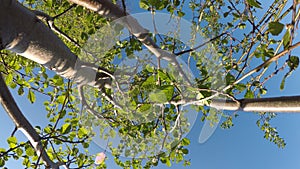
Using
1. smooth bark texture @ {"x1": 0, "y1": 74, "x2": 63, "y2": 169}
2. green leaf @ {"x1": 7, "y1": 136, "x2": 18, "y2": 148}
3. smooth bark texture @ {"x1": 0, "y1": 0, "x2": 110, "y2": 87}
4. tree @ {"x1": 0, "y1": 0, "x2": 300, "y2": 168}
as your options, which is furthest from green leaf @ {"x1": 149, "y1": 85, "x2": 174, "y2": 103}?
green leaf @ {"x1": 7, "y1": 136, "x2": 18, "y2": 148}

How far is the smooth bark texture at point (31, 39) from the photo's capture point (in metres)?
0.90

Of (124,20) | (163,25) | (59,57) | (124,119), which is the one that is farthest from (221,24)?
(59,57)

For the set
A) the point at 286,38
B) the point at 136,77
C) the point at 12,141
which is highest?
the point at 136,77

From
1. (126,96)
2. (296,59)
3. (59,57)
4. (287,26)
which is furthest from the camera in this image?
(126,96)

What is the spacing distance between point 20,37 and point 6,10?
0.11 m

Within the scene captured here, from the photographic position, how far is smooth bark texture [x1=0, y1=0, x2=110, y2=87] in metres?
0.90

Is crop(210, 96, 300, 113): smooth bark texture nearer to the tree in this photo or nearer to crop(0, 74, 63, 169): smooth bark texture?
the tree

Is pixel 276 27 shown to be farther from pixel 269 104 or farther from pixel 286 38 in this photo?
pixel 269 104

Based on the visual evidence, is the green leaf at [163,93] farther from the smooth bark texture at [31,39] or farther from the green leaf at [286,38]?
the smooth bark texture at [31,39]

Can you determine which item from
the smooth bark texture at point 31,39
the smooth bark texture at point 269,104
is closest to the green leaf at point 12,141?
the smooth bark texture at point 31,39

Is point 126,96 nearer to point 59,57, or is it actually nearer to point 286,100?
point 59,57

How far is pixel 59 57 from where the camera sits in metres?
1.20

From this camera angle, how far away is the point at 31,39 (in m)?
1.01

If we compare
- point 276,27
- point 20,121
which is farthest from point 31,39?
point 276,27
